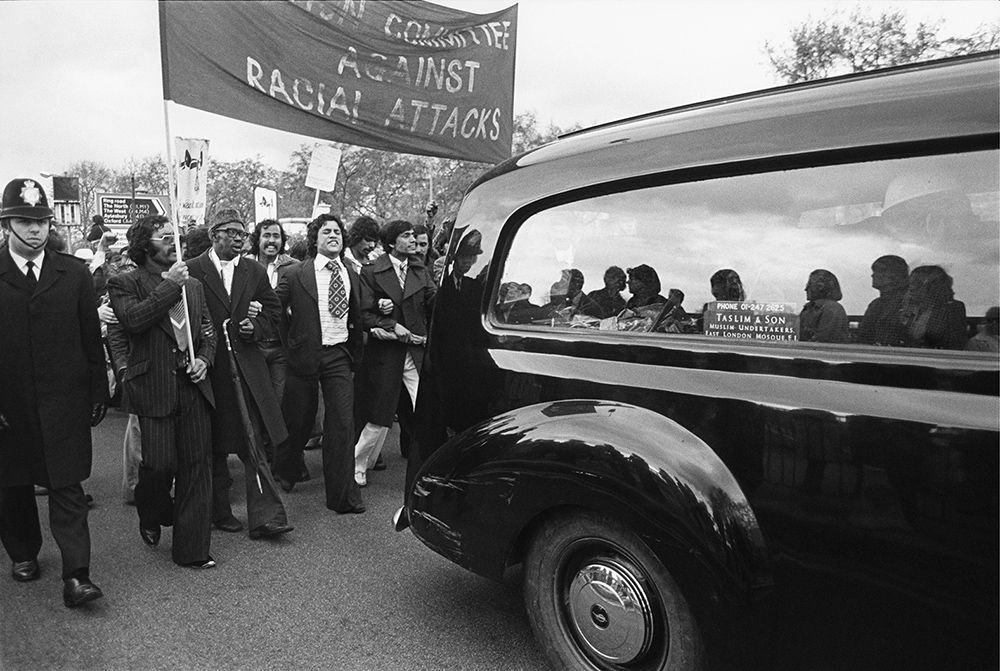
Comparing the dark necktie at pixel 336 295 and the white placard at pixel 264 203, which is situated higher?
the white placard at pixel 264 203

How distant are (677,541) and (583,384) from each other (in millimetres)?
641

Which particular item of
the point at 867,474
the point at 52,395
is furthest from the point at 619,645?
the point at 52,395

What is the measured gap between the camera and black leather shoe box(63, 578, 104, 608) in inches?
146

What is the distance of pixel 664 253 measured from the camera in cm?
272

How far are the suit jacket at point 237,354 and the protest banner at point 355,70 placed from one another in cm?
93

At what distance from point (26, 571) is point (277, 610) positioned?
144 cm

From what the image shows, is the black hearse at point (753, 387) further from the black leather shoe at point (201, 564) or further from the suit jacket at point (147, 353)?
the suit jacket at point (147, 353)

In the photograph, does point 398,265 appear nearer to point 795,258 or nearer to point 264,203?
point 795,258

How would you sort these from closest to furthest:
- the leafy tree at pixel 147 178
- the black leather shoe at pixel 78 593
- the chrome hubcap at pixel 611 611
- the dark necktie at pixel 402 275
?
1. the chrome hubcap at pixel 611 611
2. the black leather shoe at pixel 78 593
3. the dark necktie at pixel 402 275
4. the leafy tree at pixel 147 178

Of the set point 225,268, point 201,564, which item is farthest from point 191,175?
point 201,564

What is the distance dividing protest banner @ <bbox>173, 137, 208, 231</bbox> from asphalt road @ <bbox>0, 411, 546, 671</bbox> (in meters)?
2.03

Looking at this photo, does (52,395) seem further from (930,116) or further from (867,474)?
(930,116)

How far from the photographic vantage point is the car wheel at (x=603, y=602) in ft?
8.40

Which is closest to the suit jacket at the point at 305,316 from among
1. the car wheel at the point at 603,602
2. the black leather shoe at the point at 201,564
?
the black leather shoe at the point at 201,564
